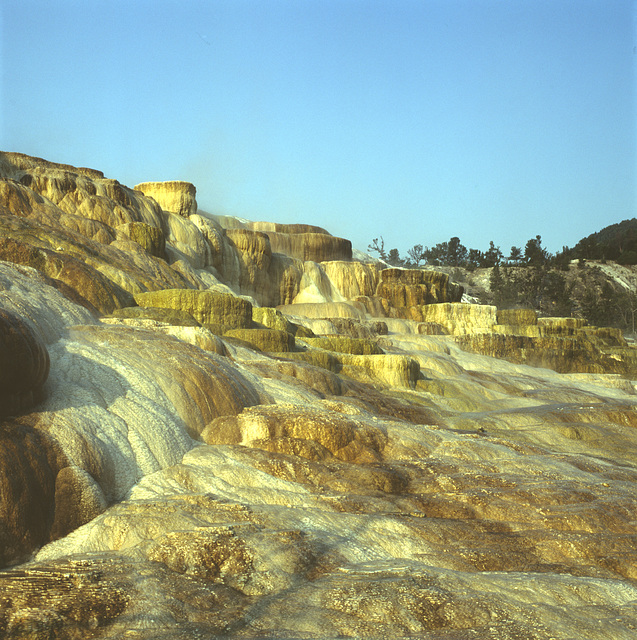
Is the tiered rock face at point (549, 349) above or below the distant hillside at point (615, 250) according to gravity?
below

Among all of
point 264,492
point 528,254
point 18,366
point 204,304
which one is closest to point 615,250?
point 528,254

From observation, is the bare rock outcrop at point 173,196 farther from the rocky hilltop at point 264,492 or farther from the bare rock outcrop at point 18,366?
the bare rock outcrop at point 18,366

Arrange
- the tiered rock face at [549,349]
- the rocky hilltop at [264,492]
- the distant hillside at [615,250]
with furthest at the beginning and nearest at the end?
the distant hillside at [615,250]
the tiered rock face at [549,349]
the rocky hilltop at [264,492]

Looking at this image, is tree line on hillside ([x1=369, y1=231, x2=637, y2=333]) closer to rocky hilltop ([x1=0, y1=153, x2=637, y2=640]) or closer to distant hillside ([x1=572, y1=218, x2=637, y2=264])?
distant hillside ([x1=572, y1=218, x2=637, y2=264])

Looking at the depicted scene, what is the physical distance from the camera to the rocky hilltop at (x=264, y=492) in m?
4.41

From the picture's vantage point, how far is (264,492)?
6.75 m

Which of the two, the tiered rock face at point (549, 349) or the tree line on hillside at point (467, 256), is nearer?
the tiered rock face at point (549, 349)

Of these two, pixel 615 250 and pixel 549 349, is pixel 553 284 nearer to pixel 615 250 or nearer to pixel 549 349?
pixel 615 250

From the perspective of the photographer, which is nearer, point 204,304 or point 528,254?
point 204,304

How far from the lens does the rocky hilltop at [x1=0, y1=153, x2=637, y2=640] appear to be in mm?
4406

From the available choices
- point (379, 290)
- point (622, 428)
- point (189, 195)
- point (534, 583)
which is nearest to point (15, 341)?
point (534, 583)

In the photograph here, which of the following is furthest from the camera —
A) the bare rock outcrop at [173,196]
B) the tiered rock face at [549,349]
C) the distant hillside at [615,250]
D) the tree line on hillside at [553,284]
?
the distant hillside at [615,250]

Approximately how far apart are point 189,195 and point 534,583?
25.7 meters

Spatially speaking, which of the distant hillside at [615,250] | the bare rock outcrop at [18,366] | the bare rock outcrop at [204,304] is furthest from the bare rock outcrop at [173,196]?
the distant hillside at [615,250]
